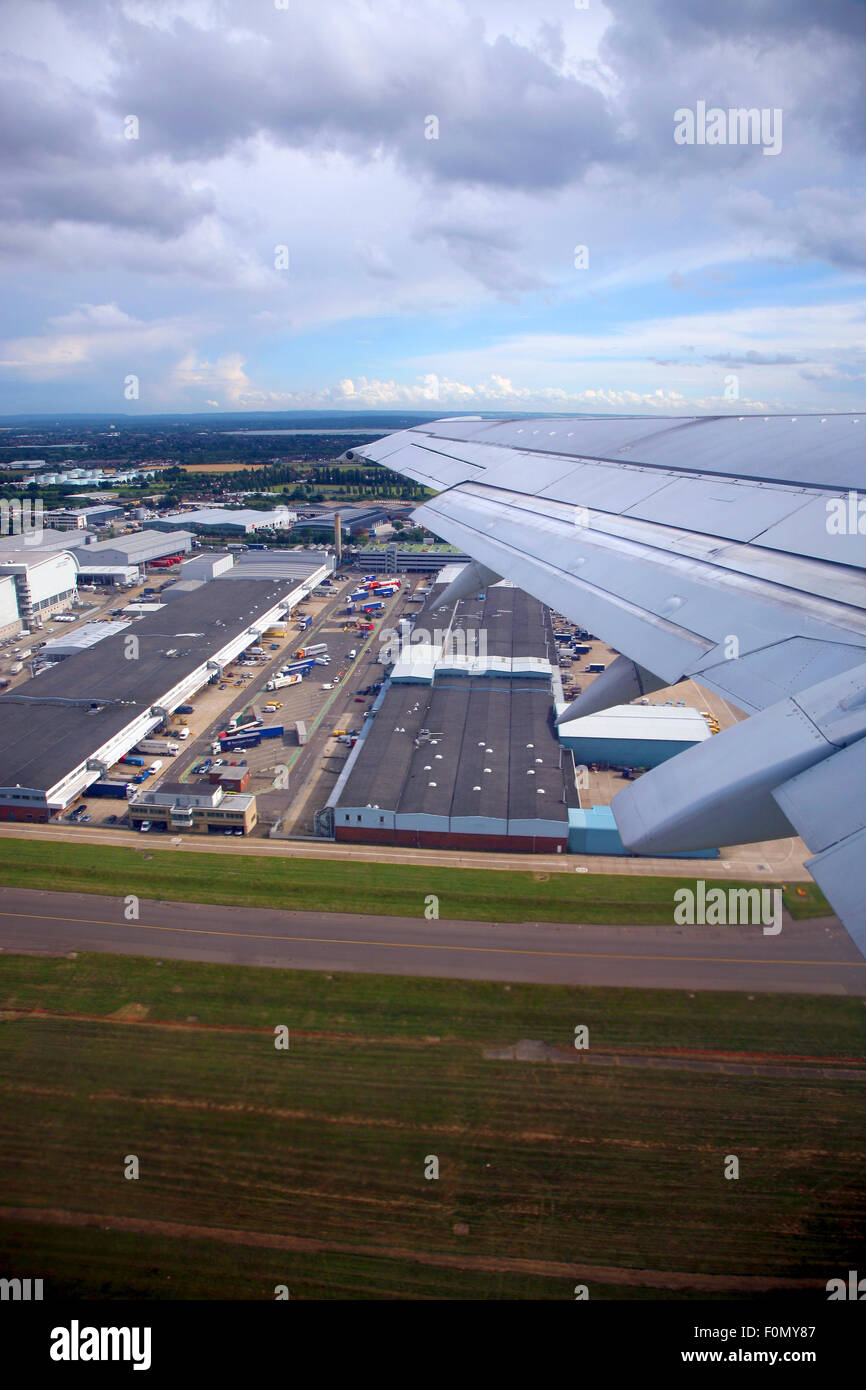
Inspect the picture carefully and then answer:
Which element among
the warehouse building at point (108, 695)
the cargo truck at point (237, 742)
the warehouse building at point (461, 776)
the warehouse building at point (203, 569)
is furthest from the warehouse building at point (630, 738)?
the warehouse building at point (203, 569)

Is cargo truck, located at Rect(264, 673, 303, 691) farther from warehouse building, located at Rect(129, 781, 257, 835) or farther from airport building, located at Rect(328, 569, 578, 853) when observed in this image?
warehouse building, located at Rect(129, 781, 257, 835)

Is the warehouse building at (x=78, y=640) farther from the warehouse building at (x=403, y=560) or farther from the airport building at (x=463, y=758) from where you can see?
the warehouse building at (x=403, y=560)

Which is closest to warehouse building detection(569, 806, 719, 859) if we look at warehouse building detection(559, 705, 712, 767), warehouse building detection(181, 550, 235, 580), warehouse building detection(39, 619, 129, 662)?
warehouse building detection(559, 705, 712, 767)

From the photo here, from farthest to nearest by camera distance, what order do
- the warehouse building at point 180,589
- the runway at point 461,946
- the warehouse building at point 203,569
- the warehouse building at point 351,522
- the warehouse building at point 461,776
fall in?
the warehouse building at point 351,522 < the warehouse building at point 203,569 < the warehouse building at point 180,589 < the warehouse building at point 461,776 < the runway at point 461,946
